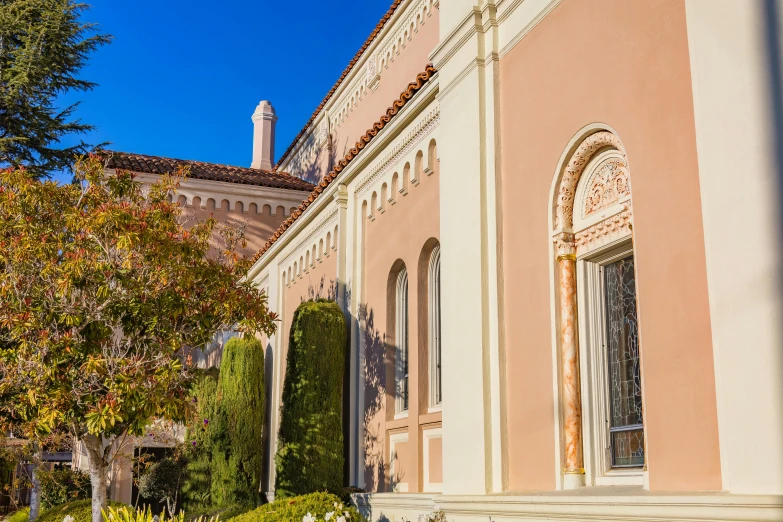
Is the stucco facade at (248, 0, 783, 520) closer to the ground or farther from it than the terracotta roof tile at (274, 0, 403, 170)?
closer to the ground

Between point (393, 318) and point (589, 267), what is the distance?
5.44 m

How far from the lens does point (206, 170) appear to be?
23.9 m

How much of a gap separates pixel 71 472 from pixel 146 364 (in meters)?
14.1

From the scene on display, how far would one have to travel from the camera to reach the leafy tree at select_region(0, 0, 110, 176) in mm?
23172

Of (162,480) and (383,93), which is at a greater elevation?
(383,93)

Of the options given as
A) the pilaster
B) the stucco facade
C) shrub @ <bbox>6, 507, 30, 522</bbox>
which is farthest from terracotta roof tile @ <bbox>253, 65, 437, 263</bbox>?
shrub @ <bbox>6, 507, 30, 522</bbox>

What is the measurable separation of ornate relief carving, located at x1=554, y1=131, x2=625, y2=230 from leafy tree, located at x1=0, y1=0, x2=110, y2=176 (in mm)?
18790

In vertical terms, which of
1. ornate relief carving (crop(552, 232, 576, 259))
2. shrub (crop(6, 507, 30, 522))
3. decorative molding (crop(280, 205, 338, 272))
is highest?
decorative molding (crop(280, 205, 338, 272))

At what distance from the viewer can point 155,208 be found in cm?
1110

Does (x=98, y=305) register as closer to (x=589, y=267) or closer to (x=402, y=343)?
(x=402, y=343)

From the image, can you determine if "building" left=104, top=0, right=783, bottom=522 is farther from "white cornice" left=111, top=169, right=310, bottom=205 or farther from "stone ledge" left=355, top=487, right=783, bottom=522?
"white cornice" left=111, top=169, right=310, bottom=205

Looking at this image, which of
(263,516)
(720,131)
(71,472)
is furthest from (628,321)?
(71,472)

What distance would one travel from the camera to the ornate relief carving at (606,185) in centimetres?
734

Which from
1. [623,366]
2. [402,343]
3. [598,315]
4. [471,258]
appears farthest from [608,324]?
[402,343]
